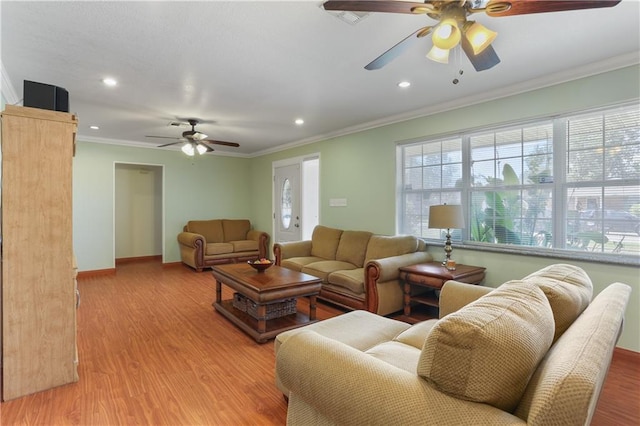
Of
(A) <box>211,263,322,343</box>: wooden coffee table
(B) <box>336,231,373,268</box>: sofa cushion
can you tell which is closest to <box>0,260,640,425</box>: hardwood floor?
(A) <box>211,263,322,343</box>: wooden coffee table

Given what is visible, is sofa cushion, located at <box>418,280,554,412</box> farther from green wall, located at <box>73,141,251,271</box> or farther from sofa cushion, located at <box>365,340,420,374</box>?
green wall, located at <box>73,141,251,271</box>

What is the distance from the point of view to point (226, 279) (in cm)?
353

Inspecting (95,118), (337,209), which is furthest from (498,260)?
(95,118)

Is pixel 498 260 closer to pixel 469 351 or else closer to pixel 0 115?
pixel 469 351

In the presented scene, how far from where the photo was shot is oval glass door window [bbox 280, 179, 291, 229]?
6375 millimetres

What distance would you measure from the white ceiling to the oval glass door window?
2319mm

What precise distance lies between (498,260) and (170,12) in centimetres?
357

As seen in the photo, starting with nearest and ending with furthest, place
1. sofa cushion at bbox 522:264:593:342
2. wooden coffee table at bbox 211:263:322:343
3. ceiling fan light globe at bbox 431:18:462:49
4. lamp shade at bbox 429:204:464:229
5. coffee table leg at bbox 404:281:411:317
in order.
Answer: sofa cushion at bbox 522:264:593:342 < ceiling fan light globe at bbox 431:18:462:49 < wooden coffee table at bbox 211:263:322:343 < lamp shade at bbox 429:204:464:229 < coffee table leg at bbox 404:281:411:317

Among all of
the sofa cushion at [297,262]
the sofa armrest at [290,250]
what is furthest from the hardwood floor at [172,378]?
the sofa armrest at [290,250]

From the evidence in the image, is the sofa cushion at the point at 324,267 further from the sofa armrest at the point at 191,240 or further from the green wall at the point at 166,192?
the green wall at the point at 166,192

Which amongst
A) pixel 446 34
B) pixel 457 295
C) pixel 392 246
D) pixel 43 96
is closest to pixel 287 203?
pixel 392 246

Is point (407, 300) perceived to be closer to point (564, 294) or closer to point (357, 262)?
point (357, 262)

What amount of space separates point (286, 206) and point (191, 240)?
189cm

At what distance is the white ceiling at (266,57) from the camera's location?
2.05 meters
